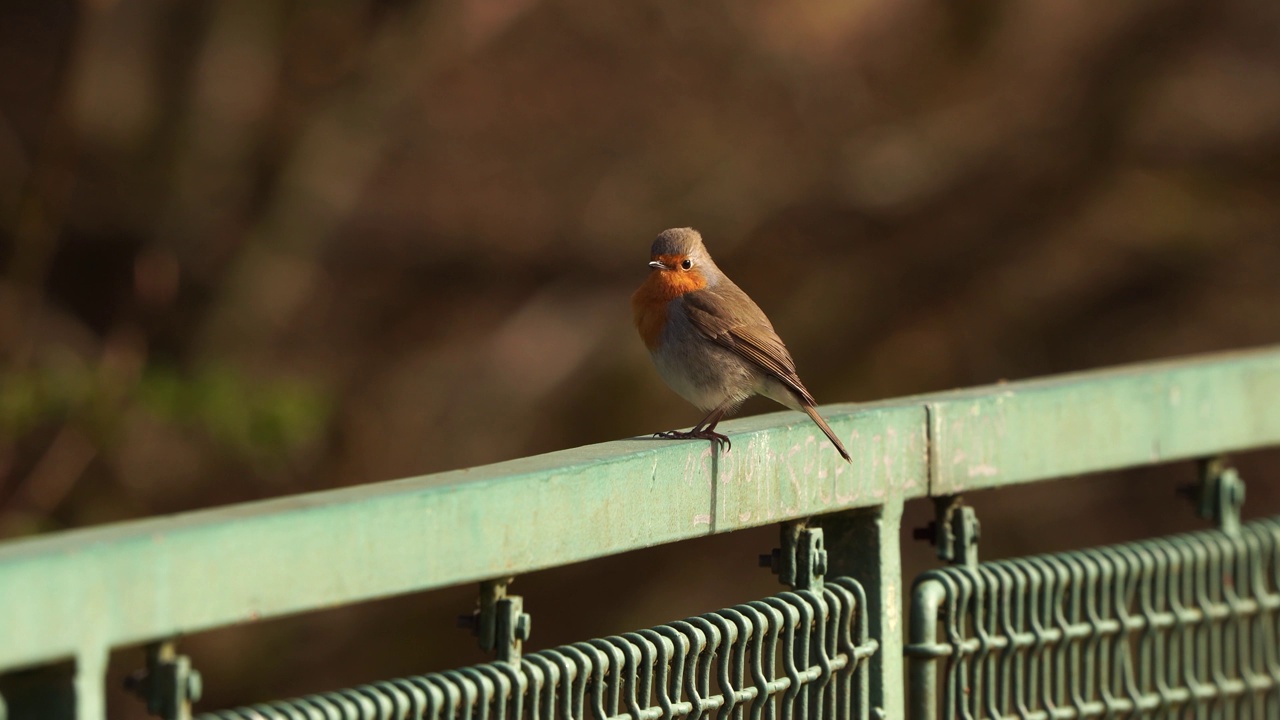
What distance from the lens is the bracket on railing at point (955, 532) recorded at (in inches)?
126

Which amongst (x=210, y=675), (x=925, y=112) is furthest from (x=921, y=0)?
(x=210, y=675)

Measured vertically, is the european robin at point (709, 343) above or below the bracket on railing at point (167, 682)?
above

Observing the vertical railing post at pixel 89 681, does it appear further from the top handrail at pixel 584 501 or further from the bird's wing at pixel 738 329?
the bird's wing at pixel 738 329

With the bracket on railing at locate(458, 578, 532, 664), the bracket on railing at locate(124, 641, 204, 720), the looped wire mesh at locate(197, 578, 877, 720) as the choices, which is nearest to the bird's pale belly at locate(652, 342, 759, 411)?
the looped wire mesh at locate(197, 578, 877, 720)

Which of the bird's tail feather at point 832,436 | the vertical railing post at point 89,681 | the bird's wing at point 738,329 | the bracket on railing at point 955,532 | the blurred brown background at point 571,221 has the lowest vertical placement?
the vertical railing post at point 89,681

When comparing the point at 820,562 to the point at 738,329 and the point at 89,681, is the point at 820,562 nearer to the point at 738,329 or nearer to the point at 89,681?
the point at 89,681

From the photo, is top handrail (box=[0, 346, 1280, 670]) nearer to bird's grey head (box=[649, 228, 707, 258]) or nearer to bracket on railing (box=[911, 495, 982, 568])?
bracket on railing (box=[911, 495, 982, 568])

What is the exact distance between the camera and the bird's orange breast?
4520 millimetres

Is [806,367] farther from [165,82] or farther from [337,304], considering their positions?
[165,82]

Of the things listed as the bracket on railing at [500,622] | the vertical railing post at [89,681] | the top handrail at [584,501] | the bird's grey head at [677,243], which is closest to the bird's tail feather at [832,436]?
the top handrail at [584,501]

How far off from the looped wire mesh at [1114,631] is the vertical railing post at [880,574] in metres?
0.07

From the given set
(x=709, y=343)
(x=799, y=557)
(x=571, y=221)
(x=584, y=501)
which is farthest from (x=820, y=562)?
(x=571, y=221)

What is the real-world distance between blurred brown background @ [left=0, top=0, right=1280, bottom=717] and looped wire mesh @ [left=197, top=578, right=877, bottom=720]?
4161 mm

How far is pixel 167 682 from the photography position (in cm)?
197
